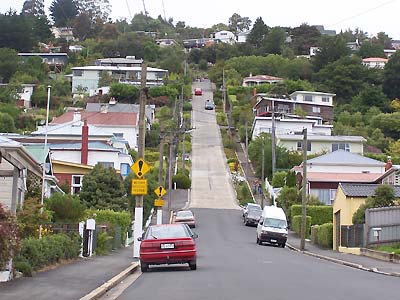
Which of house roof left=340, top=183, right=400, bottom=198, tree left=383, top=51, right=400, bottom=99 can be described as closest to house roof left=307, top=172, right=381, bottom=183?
house roof left=340, top=183, right=400, bottom=198

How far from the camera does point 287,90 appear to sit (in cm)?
13275

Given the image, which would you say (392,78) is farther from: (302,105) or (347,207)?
(347,207)

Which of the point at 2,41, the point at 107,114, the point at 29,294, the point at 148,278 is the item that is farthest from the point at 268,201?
the point at 2,41

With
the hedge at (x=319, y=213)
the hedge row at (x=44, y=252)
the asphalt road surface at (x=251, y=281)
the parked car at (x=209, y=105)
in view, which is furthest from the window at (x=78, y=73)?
the hedge row at (x=44, y=252)

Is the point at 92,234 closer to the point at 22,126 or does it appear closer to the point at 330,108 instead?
the point at 22,126

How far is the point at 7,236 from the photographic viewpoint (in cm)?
1741

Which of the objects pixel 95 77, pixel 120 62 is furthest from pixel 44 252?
pixel 120 62

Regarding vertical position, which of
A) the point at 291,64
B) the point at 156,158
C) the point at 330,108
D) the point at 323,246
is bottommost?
the point at 323,246

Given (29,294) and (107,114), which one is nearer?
(29,294)

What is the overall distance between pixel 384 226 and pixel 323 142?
58.5 m

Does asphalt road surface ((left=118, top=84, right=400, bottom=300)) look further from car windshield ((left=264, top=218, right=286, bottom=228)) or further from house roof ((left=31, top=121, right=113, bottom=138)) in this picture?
house roof ((left=31, top=121, right=113, bottom=138))

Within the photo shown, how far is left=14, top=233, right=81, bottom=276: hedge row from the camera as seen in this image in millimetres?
21234

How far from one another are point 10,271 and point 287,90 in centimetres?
11558

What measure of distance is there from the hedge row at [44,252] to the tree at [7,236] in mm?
2549
